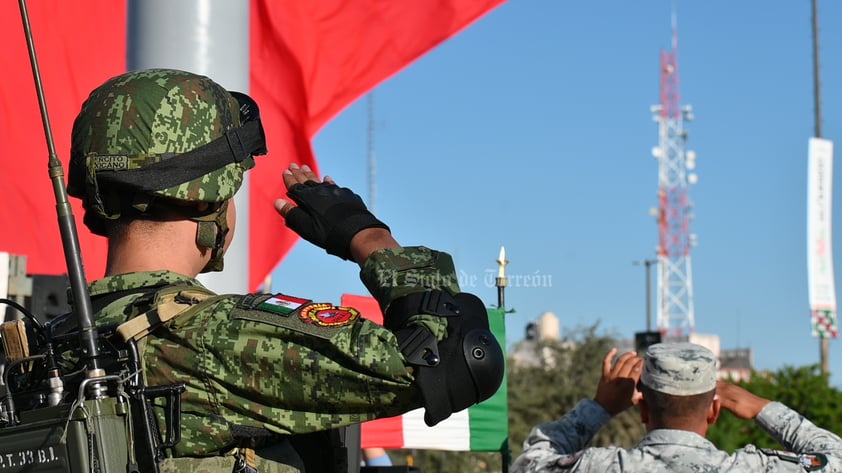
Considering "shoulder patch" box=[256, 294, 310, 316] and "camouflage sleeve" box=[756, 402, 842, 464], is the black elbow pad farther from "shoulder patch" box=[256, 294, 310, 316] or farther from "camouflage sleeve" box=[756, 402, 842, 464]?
"camouflage sleeve" box=[756, 402, 842, 464]

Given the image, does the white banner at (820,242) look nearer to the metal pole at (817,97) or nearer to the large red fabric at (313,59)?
the metal pole at (817,97)

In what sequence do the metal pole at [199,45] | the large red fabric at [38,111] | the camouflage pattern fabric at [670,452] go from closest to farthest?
the camouflage pattern fabric at [670,452] → the metal pole at [199,45] → the large red fabric at [38,111]

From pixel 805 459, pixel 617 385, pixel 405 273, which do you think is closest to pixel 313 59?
pixel 617 385

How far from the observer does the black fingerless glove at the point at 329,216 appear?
2121mm

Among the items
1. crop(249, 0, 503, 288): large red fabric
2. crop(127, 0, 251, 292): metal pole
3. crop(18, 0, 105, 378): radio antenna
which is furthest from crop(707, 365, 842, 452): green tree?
crop(18, 0, 105, 378): radio antenna

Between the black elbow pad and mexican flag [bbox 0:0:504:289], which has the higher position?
mexican flag [bbox 0:0:504:289]

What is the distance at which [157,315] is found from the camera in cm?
188

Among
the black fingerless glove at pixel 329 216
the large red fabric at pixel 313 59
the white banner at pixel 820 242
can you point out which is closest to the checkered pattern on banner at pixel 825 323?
the white banner at pixel 820 242

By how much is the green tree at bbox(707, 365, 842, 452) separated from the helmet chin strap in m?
9.40

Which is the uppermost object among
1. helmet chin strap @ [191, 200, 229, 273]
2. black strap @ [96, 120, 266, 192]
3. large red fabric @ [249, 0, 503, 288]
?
large red fabric @ [249, 0, 503, 288]

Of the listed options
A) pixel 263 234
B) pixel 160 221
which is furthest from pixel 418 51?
pixel 160 221

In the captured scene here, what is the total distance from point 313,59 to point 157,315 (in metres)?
4.70

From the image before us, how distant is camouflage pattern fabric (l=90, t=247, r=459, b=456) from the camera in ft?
6.07

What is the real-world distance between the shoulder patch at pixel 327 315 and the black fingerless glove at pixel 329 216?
23 centimetres
